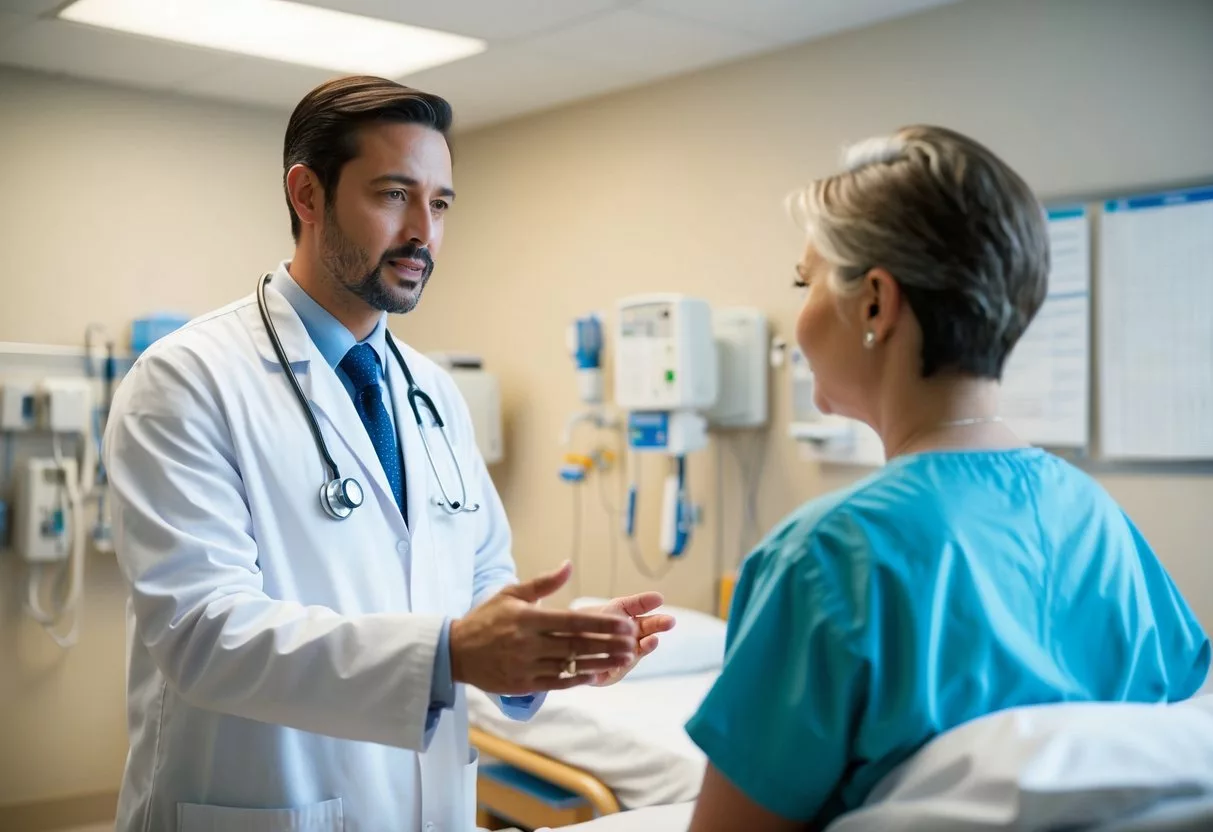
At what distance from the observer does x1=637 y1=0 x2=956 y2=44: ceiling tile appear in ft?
9.90

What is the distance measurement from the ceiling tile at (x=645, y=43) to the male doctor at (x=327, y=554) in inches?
62.9

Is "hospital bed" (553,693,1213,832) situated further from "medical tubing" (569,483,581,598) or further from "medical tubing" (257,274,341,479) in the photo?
"medical tubing" (569,483,581,598)

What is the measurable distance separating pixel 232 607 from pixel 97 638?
9.51 feet

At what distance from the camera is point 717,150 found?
364 centimetres

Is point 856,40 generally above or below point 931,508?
above

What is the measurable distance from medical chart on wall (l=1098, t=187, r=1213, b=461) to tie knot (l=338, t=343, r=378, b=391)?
1827 millimetres

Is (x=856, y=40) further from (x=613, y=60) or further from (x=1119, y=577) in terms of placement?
(x=1119, y=577)

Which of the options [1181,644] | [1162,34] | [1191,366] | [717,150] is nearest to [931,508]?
[1181,644]

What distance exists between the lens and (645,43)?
3.40 metres

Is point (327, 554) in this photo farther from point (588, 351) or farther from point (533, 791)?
point (588, 351)

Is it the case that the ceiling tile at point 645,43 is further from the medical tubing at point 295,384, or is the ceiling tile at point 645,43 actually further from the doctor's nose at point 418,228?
the medical tubing at point 295,384

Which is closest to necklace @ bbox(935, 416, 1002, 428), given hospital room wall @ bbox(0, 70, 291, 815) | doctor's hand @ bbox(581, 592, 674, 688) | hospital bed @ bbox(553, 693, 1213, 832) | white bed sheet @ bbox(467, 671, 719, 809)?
hospital bed @ bbox(553, 693, 1213, 832)

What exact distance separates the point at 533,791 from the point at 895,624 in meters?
2.05

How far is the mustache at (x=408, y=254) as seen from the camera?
5.40ft
